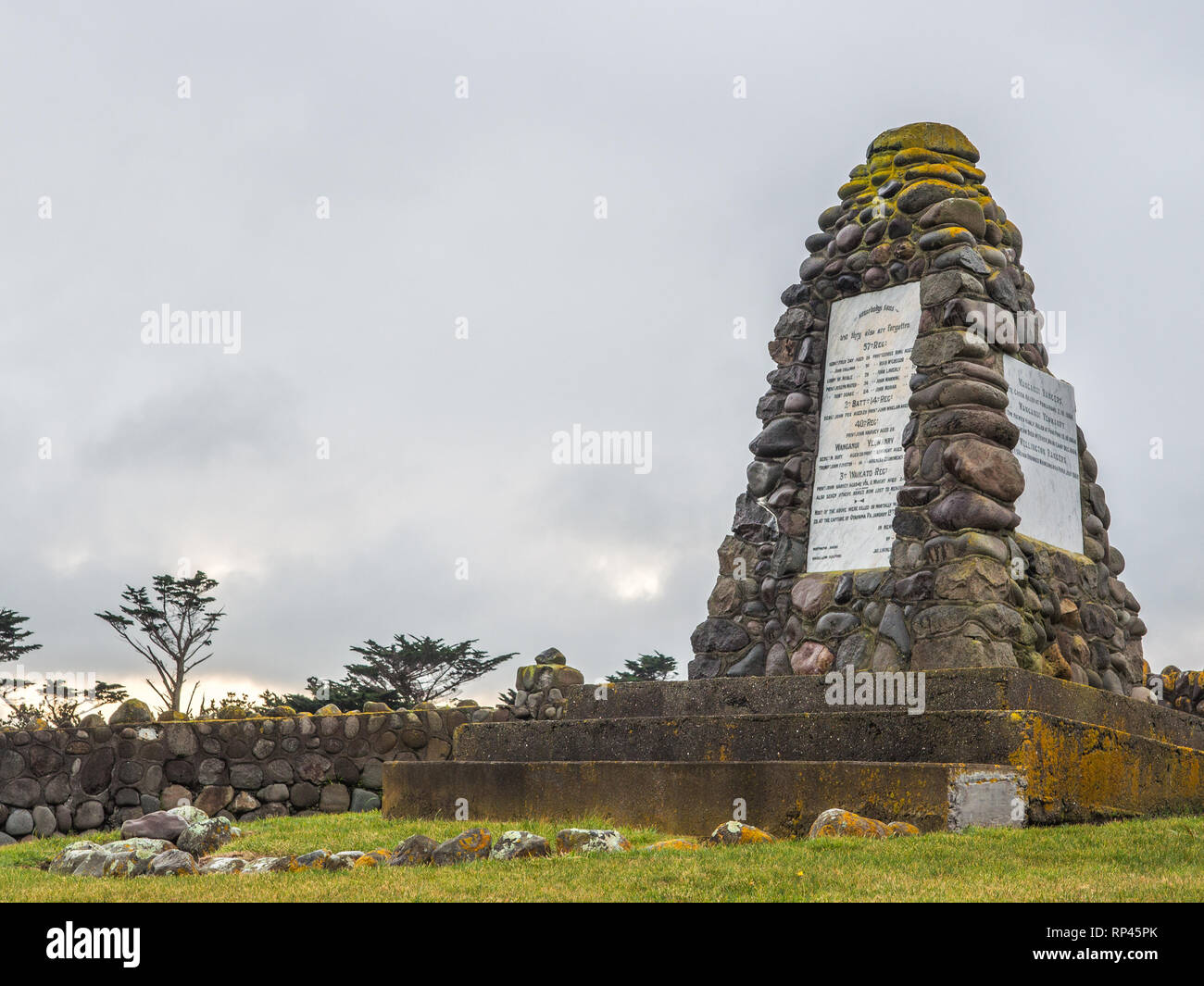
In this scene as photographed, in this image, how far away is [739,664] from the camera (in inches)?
400

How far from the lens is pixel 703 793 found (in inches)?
313

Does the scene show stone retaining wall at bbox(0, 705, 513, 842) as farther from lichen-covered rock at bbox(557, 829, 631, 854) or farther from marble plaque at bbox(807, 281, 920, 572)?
lichen-covered rock at bbox(557, 829, 631, 854)

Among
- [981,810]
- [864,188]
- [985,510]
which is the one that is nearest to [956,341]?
[985,510]

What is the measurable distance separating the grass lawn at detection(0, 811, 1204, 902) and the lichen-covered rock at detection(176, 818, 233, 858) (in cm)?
131

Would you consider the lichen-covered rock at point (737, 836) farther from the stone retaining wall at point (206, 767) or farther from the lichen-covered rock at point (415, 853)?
the stone retaining wall at point (206, 767)

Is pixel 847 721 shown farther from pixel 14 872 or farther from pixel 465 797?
pixel 14 872

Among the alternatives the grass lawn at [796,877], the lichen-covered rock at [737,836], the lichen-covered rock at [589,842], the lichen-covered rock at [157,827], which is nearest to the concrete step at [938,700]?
the grass lawn at [796,877]

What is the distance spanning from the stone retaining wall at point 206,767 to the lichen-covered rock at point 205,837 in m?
3.41

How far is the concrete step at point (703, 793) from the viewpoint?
7.21 meters

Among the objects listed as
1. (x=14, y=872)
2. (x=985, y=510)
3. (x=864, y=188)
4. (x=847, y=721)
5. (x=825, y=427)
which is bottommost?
(x=14, y=872)

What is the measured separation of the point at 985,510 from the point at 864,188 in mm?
3132

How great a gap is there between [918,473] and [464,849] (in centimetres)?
443
